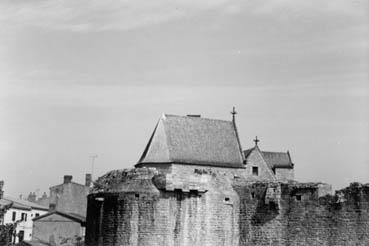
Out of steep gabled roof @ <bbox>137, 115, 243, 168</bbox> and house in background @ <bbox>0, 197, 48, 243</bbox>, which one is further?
house in background @ <bbox>0, 197, 48, 243</bbox>

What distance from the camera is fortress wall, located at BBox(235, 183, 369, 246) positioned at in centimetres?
2392

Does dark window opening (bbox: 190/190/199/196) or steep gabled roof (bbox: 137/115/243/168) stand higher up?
steep gabled roof (bbox: 137/115/243/168)

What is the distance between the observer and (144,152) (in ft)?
121

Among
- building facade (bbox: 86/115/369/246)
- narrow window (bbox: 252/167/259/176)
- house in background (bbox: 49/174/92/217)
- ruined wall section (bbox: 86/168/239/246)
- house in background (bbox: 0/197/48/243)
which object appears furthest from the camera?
house in background (bbox: 49/174/92/217)

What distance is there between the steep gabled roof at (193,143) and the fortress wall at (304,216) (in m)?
9.65

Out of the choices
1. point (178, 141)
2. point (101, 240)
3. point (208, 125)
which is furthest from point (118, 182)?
point (208, 125)

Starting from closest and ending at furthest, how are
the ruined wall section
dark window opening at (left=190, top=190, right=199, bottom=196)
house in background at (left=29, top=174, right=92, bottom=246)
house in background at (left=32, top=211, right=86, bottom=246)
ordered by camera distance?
the ruined wall section, dark window opening at (left=190, top=190, right=199, bottom=196), house in background at (left=29, top=174, right=92, bottom=246), house in background at (left=32, top=211, right=86, bottom=246)

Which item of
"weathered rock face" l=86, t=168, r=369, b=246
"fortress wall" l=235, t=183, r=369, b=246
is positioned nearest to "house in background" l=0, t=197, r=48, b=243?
"weathered rock face" l=86, t=168, r=369, b=246

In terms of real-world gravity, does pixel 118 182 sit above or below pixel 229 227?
above

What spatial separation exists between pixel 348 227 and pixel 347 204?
0.88 m

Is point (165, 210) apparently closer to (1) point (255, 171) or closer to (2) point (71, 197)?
(1) point (255, 171)

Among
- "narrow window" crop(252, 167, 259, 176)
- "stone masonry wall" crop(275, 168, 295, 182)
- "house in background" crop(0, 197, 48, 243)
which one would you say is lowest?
"house in background" crop(0, 197, 48, 243)

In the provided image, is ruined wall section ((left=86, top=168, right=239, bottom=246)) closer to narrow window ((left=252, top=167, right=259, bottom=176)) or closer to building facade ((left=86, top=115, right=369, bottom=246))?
building facade ((left=86, top=115, right=369, bottom=246))

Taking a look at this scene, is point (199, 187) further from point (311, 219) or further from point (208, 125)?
point (208, 125)
